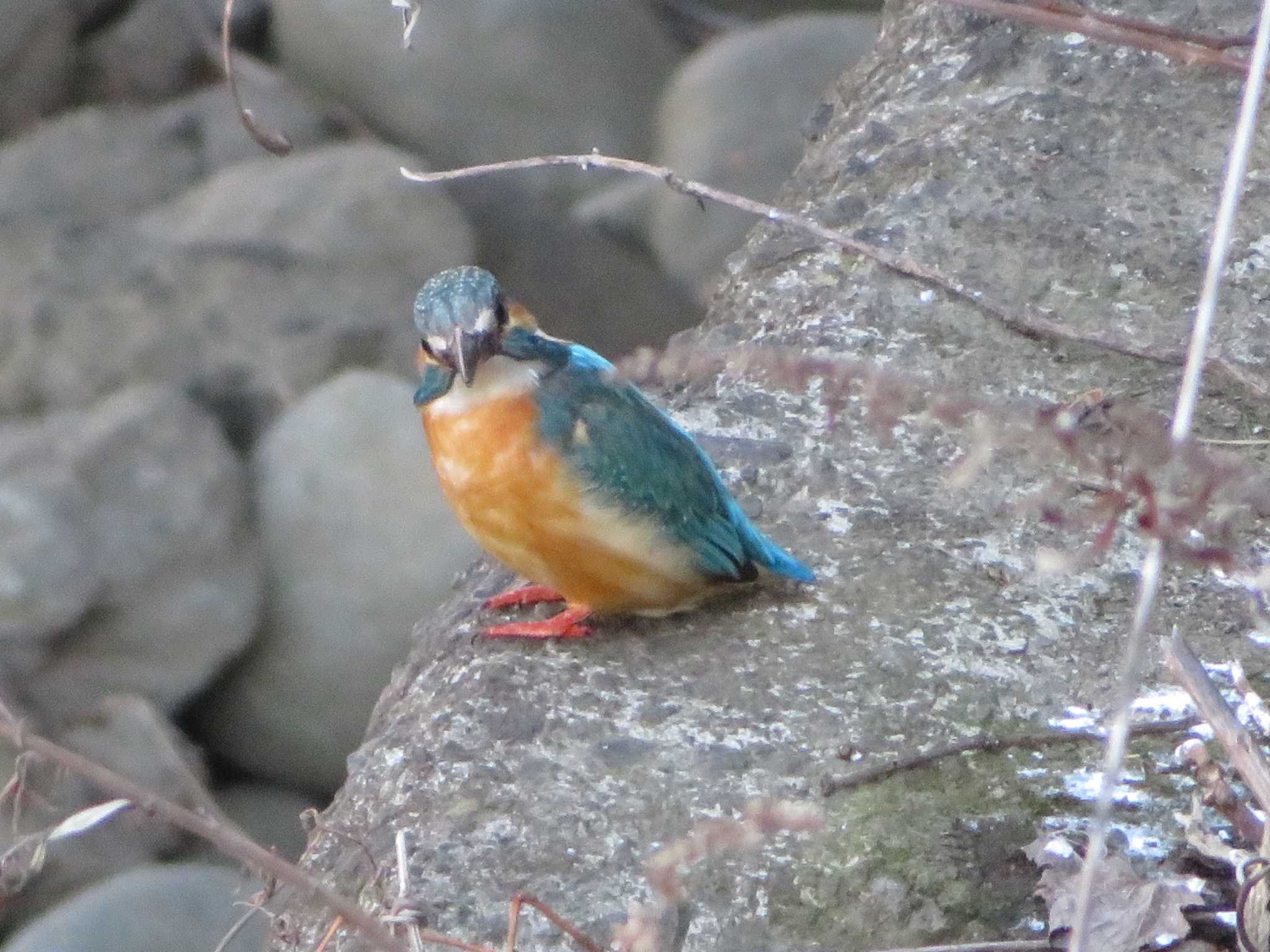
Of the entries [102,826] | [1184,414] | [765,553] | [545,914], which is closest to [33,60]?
[102,826]

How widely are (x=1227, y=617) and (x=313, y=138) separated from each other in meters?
5.74

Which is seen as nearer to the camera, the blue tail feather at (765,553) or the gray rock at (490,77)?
the blue tail feather at (765,553)

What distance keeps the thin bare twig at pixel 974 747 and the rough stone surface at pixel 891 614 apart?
0.01 meters

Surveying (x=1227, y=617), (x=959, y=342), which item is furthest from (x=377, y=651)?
(x=1227, y=617)

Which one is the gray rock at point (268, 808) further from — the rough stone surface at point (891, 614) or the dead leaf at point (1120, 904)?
the dead leaf at point (1120, 904)

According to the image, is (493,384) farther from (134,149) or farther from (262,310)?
(134,149)

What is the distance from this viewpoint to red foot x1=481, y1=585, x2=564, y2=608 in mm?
2373

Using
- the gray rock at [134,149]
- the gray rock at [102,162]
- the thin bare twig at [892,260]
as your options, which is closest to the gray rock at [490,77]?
the gray rock at [134,149]

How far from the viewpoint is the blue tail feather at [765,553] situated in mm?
2154

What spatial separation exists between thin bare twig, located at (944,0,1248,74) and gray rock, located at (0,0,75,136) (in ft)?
21.5

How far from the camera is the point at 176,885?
179 inches

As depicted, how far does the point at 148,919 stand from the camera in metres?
4.44

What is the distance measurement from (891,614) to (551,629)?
41 cm

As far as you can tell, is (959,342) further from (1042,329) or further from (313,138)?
(313,138)
